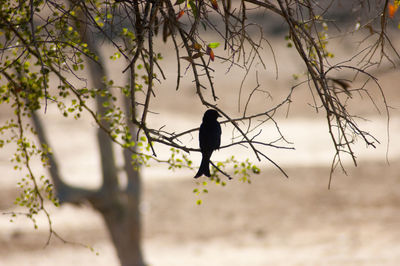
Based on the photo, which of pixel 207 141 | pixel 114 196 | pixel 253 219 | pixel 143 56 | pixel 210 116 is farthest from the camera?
pixel 253 219

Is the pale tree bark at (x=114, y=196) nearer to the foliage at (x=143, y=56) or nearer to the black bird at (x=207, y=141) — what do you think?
the foliage at (x=143, y=56)

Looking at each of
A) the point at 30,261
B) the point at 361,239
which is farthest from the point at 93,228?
the point at 361,239

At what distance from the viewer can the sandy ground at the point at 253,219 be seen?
11.5 meters

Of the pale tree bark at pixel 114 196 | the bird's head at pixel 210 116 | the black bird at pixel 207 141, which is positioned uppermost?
the pale tree bark at pixel 114 196

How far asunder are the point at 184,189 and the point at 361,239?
15.1 ft

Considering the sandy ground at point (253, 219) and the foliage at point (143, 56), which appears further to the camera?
the sandy ground at point (253, 219)

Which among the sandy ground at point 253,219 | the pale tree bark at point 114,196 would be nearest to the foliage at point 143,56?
the pale tree bark at point 114,196

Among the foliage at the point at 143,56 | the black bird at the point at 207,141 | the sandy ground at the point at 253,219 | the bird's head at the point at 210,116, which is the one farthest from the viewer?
the sandy ground at the point at 253,219

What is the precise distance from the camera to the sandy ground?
11.5 m

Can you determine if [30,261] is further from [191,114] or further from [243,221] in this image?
[191,114]

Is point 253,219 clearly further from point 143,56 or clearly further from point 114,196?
point 143,56

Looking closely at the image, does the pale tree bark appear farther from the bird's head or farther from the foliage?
the bird's head

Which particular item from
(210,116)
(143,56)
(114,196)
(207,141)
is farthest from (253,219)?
(143,56)

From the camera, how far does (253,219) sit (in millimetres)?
13164
